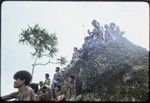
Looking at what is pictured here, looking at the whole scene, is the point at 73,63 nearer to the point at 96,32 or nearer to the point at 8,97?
the point at 96,32

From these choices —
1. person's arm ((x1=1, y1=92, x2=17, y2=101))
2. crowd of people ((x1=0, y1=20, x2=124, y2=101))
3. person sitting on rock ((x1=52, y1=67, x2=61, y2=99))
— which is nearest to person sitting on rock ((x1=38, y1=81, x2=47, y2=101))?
crowd of people ((x1=0, y1=20, x2=124, y2=101))

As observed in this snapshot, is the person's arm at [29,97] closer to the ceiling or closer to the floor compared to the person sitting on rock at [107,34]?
closer to the floor

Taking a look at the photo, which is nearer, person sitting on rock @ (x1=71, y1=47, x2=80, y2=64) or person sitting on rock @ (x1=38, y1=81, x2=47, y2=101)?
person sitting on rock @ (x1=38, y1=81, x2=47, y2=101)

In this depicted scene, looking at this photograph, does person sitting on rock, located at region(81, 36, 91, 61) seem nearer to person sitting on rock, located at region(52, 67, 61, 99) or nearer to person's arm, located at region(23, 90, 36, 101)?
person sitting on rock, located at region(52, 67, 61, 99)

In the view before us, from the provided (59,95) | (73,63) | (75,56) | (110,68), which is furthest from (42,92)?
(110,68)

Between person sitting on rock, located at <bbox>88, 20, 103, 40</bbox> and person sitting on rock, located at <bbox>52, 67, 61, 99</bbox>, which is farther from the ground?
person sitting on rock, located at <bbox>88, 20, 103, 40</bbox>

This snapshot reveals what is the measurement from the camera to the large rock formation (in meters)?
12.2

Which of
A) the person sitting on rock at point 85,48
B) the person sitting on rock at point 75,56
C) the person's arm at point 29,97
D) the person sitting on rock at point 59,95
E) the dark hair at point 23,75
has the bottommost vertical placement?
the person's arm at point 29,97

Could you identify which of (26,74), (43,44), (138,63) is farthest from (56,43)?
(26,74)

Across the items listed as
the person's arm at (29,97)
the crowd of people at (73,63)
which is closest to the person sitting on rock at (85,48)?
the crowd of people at (73,63)

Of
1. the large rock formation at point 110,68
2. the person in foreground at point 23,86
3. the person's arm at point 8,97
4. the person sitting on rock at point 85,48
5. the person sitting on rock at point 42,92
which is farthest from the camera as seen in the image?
the large rock formation at point 110,68

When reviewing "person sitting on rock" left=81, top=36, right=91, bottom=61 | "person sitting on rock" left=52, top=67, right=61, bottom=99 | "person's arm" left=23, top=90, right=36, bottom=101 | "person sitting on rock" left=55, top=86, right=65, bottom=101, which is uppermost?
"person sitting on rock" left=81, top=36, right=91, bottom=61

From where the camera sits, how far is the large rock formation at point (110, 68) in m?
12.2

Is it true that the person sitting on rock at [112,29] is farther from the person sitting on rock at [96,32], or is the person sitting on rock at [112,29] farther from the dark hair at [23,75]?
the dark hair at [23,75]
